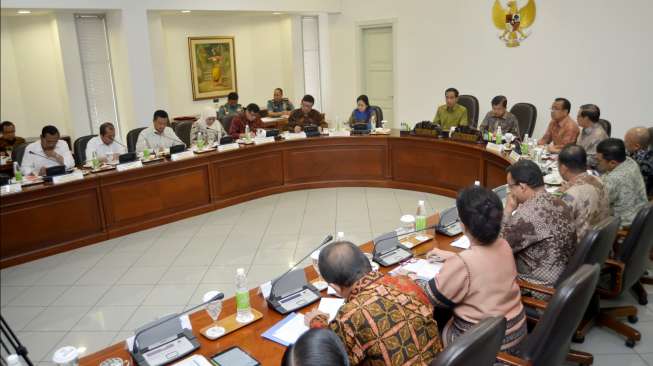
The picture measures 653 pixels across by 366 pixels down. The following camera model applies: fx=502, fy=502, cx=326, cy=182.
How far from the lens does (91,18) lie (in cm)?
733

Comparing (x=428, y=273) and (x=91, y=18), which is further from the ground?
(x=91, y=18)

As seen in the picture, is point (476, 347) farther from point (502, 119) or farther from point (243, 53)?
point (243, 53)

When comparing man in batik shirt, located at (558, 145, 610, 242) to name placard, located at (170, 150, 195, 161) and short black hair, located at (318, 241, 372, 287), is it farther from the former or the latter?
name placard, located at (170, 150, 195, 161)

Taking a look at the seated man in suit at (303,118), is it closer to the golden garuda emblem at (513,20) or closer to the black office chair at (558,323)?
the golden garuda emblem at (513,20)

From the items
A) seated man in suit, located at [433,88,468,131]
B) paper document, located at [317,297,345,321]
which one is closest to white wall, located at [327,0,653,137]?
seated man in suit, located at [433,88,468,131]

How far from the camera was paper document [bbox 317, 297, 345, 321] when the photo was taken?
2463 mm

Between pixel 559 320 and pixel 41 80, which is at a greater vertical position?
pixel 41 80

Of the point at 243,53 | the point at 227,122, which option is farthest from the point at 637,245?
the point at 243,53

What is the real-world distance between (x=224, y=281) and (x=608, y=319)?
2896 mm

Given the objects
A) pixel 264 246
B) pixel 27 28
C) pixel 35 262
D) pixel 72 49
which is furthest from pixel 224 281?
pixel 27 28

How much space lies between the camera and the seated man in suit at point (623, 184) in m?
3.50

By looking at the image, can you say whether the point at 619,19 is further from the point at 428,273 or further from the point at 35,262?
the point at 35,262

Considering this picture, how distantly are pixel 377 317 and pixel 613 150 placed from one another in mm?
2662

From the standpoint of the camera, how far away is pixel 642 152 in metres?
4.29
